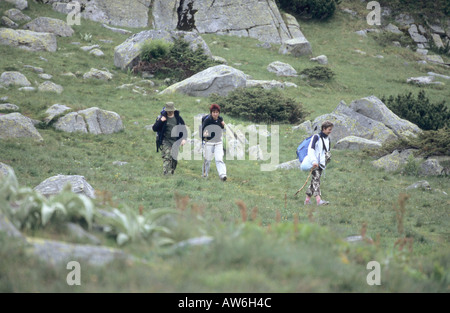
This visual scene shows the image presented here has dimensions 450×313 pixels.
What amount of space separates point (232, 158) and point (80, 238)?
12.2 meters

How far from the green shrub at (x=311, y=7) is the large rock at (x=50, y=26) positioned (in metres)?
22.6

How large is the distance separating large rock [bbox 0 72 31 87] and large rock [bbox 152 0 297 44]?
18.9 m

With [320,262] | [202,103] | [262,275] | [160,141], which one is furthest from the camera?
[202,103]

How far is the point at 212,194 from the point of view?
11.9m

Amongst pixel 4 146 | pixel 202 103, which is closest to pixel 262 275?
pixel 4 146

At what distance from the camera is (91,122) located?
17578mm

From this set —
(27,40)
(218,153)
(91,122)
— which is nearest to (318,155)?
(218,153)

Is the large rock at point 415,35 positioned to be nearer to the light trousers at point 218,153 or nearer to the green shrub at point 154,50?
the green shrub at point 154,50

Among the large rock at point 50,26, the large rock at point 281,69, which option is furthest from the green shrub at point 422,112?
the large rock at point 50,26

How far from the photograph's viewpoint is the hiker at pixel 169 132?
13.7 meters

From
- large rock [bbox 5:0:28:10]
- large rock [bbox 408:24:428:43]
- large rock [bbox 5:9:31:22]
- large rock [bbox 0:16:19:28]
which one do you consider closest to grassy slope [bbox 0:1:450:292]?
large rock [bbox 5:0:28:10]

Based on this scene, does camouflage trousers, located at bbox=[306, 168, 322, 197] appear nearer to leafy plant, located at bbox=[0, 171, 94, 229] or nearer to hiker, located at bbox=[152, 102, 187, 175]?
hiker, located at bbox=[152, 102, 187, 175]

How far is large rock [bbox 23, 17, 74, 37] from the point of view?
28797 millimetres

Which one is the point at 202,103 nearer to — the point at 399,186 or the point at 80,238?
the point at 399,186
